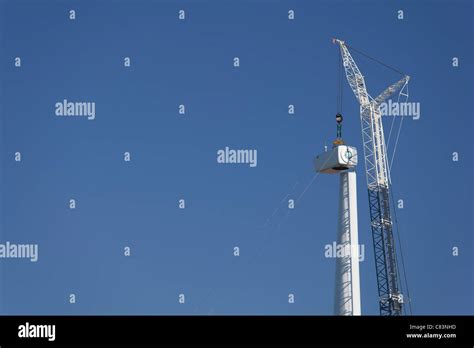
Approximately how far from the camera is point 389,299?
199 m

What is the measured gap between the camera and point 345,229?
174 metres

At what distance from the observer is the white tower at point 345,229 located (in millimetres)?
168875

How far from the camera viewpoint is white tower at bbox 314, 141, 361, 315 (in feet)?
554
